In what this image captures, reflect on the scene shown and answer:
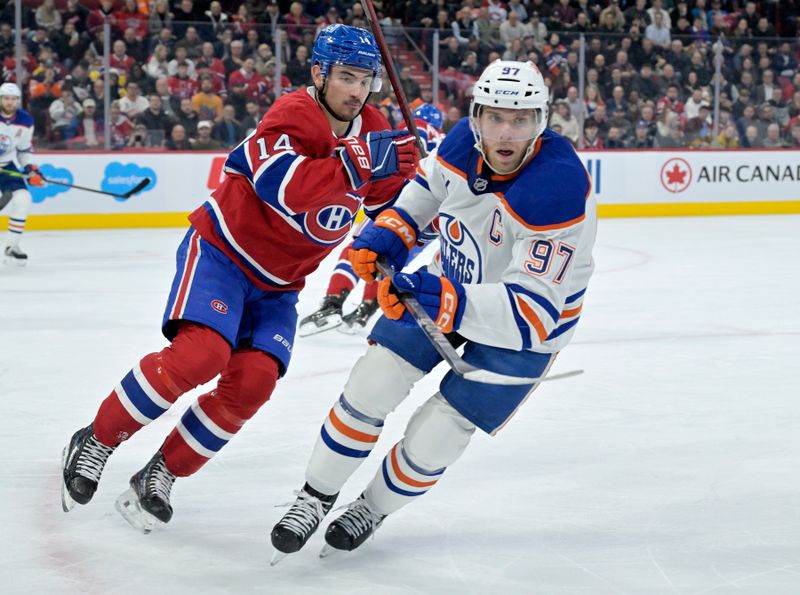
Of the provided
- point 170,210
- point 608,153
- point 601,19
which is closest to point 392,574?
point 170,210

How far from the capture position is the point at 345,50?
2.59 m

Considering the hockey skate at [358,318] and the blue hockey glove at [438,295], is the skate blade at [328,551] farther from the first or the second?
the hockey skate at [358,318]

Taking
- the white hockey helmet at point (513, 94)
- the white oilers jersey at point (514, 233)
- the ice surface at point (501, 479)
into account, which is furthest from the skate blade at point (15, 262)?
the white hockey helmet at point (513, 94)

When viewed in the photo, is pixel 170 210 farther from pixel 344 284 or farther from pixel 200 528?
pixel 200 528

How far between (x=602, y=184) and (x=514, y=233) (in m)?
8.51

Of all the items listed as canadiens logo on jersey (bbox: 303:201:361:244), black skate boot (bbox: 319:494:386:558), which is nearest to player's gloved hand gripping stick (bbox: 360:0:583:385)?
canadiens logo on jersey (bbox: 303:201:361:244)

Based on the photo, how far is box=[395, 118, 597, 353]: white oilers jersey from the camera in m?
2.17

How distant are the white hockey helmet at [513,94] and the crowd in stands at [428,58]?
6029 mm

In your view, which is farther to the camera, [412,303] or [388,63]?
[388,63]

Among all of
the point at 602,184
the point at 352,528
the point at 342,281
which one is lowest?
the point at 602,184

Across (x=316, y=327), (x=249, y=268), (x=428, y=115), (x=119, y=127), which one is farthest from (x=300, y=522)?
(x=119, y=127)

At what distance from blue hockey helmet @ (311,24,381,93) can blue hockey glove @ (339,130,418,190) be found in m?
0.16

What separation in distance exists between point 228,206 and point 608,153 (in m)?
8.43

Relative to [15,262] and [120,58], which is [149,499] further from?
[120,58]
